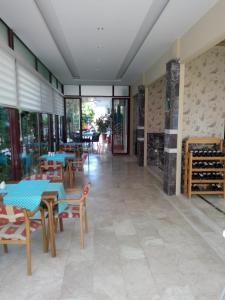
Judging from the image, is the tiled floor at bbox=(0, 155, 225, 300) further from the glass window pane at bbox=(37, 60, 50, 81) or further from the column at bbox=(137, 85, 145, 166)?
the glass window pane at bbox=(37, 60, 50, 81)

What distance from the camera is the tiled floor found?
200 cm

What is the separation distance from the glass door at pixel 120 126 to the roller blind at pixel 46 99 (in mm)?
3510

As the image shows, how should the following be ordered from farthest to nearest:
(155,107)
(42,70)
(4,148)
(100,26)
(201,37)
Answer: (155,107) < (42,70) < (4,148) < (100,26) < (201,37)

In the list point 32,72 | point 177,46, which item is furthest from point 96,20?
point 32,72

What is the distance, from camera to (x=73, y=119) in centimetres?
990

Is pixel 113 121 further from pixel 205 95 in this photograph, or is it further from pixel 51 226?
pixel 51 226

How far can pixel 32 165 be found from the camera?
17.3 ft

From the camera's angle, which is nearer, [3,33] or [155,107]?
[3,33]

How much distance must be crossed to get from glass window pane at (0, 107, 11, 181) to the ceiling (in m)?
1.44

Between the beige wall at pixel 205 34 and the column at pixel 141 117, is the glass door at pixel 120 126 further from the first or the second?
the beige wall at pixel 205 34

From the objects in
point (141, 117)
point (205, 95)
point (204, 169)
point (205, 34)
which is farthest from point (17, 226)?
point (141, 117)

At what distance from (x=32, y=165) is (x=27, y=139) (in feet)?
2.35

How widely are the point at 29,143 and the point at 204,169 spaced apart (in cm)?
364

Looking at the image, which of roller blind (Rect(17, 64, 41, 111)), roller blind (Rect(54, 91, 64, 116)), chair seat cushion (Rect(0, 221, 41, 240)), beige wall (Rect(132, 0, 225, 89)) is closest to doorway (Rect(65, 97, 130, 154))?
roller blind (Rect(54, 91, 64, 116))
